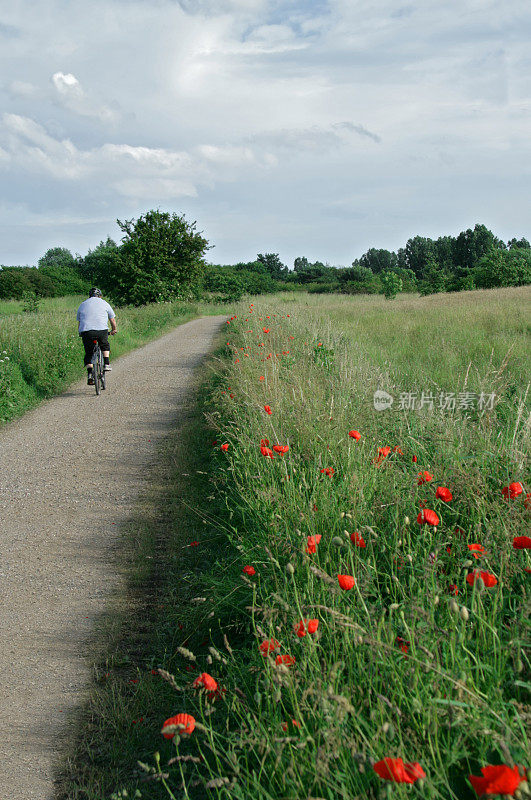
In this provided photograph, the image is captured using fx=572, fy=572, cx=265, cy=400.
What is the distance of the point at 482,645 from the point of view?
2064 millimetres

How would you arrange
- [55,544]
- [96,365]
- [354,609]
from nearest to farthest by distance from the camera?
[354,609] < [55,544] < [96,365]

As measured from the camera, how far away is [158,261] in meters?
34.0

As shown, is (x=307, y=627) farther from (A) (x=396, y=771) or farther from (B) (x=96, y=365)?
(B) (x=96, y=365)

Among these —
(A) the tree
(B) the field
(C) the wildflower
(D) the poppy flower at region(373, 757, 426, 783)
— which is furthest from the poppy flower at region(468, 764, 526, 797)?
(A) the tree

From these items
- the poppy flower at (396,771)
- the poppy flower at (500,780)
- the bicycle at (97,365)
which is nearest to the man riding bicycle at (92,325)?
the bicycle at (97,365)

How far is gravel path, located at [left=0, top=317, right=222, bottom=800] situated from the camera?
268 centimetres

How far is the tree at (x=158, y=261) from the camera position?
110 feet

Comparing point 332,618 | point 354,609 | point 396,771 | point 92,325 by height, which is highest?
point 92,325

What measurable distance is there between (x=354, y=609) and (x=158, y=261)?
33772 millimetres

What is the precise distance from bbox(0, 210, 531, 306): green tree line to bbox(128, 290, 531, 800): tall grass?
29564mm

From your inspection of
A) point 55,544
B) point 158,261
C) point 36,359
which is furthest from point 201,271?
point 55,544

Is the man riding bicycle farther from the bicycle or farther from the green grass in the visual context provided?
the green grass

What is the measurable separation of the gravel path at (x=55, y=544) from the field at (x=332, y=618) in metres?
0.22

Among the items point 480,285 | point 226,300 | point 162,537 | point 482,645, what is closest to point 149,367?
point 162,537
